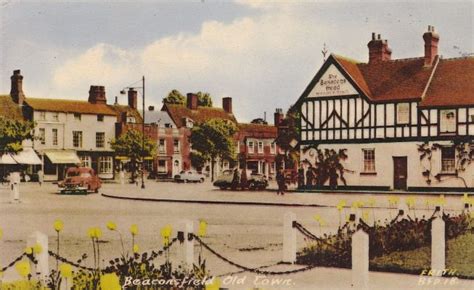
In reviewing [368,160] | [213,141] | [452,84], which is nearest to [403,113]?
[452,84]

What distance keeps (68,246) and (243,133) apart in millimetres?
2843

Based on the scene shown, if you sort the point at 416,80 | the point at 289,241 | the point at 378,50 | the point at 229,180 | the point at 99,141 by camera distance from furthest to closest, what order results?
the point at 229,180 → the point at 99,141 → the point at 416,80 → the point at 378,50 → the point at 289,241

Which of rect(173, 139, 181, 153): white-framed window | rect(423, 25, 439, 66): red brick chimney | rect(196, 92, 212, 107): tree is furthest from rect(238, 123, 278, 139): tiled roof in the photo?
rect(423, 25, 439, 66): red brick chimney

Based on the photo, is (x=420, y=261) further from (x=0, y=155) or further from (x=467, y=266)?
(x=0, y=155)

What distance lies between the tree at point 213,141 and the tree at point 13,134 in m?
2.91

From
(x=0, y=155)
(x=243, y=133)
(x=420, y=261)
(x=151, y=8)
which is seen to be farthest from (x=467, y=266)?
(x=0, y=155)

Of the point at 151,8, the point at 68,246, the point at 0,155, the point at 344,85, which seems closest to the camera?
the point at 151,8

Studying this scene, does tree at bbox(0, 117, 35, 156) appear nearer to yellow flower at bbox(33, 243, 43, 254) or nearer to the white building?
yellow flower at bbox(33, 243, 43, 254)

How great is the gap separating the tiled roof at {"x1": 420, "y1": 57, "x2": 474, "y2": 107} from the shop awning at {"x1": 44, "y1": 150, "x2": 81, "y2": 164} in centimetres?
743

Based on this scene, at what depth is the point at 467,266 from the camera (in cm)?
673

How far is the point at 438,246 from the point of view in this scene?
269 inches

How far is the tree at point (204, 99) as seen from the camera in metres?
8.14

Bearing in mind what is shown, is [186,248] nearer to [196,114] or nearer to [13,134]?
[196,114]

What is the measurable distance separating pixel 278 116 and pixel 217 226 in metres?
2.35
